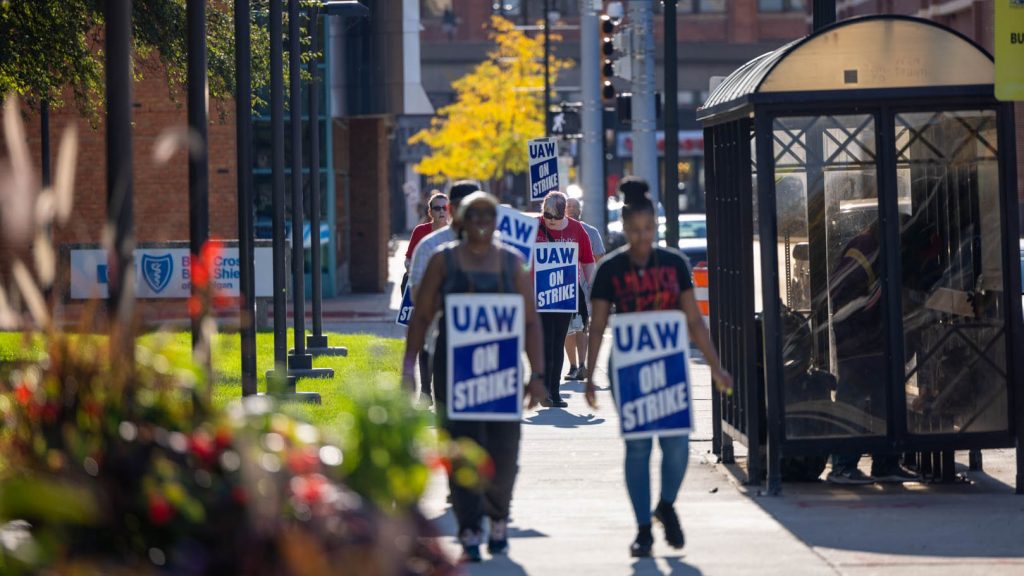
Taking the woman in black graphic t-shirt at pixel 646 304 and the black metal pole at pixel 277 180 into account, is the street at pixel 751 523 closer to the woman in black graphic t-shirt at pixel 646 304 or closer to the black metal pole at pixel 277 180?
the woman in black graphic t-shirt at pixel 646 304

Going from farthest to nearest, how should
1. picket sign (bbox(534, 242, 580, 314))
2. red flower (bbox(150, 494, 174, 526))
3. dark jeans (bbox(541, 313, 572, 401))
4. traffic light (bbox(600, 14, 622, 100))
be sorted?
traffic light (bbox(600, 14, 622, 100)) < picket sign (bbox(534, 242, 580, 314)) < dark jeans (bbox(541, 313, 572, 401)) < red flower (bbox(150, 494, 174, 526))

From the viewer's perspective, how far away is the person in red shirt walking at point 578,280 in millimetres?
14898

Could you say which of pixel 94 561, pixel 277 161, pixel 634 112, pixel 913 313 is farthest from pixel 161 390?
pixel 634 112

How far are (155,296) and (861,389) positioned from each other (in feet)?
57.0

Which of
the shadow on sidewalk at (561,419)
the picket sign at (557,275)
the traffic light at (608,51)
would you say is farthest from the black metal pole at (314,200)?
the shadow on sidewalk at (561,419)

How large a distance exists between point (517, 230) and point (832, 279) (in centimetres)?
229

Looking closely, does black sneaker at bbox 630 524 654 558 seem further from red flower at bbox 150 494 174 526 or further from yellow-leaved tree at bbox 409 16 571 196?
yellow-leaved tree at bbox 409 16 571 196

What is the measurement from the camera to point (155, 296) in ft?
85.8

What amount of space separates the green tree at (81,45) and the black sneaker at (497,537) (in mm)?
9755

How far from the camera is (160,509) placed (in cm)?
409

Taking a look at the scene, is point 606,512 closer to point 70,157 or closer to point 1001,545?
point 1001,545

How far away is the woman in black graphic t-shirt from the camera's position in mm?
8344

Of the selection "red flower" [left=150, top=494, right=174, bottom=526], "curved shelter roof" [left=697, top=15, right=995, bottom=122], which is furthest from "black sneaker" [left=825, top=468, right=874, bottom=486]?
"red flower" [left=150, top=494, right=174, bottom=526]

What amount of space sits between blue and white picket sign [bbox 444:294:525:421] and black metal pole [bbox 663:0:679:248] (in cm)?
1019
